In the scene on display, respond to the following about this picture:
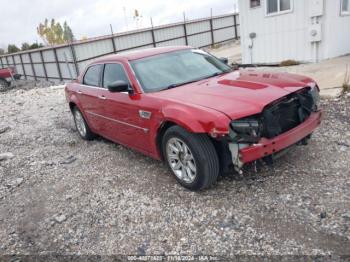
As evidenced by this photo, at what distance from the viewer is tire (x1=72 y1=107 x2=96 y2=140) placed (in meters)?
6.53

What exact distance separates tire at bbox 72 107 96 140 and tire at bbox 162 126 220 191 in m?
2.65

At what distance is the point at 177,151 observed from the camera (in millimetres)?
4074

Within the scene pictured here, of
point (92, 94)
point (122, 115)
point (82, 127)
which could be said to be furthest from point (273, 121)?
point (82, 127)

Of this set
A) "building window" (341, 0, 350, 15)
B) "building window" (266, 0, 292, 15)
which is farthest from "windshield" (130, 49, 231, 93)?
"building window" (341, 0, 350, 15)

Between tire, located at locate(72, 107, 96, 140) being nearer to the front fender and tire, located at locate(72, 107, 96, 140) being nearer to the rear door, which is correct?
the rear door

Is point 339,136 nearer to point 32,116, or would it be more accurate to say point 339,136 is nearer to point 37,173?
point 37,173

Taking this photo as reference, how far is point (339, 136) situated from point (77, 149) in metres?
4.37

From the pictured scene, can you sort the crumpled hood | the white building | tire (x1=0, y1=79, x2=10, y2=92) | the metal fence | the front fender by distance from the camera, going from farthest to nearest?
the metal fence → tire (x1=0, y1=79, x2=10, y2=92) → the white building → the crumpled hood → the front fender

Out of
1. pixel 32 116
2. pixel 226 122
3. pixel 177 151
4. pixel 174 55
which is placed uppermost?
pixel 174 55

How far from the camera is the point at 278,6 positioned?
10258 mm

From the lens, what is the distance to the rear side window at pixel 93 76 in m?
5.77

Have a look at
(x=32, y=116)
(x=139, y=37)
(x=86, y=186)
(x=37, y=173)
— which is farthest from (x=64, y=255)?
(x=139, y=37)

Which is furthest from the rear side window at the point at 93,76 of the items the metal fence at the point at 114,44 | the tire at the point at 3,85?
the tire at the point at 3,85

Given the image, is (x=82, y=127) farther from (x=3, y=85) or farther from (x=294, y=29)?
(x=3, y=85)
